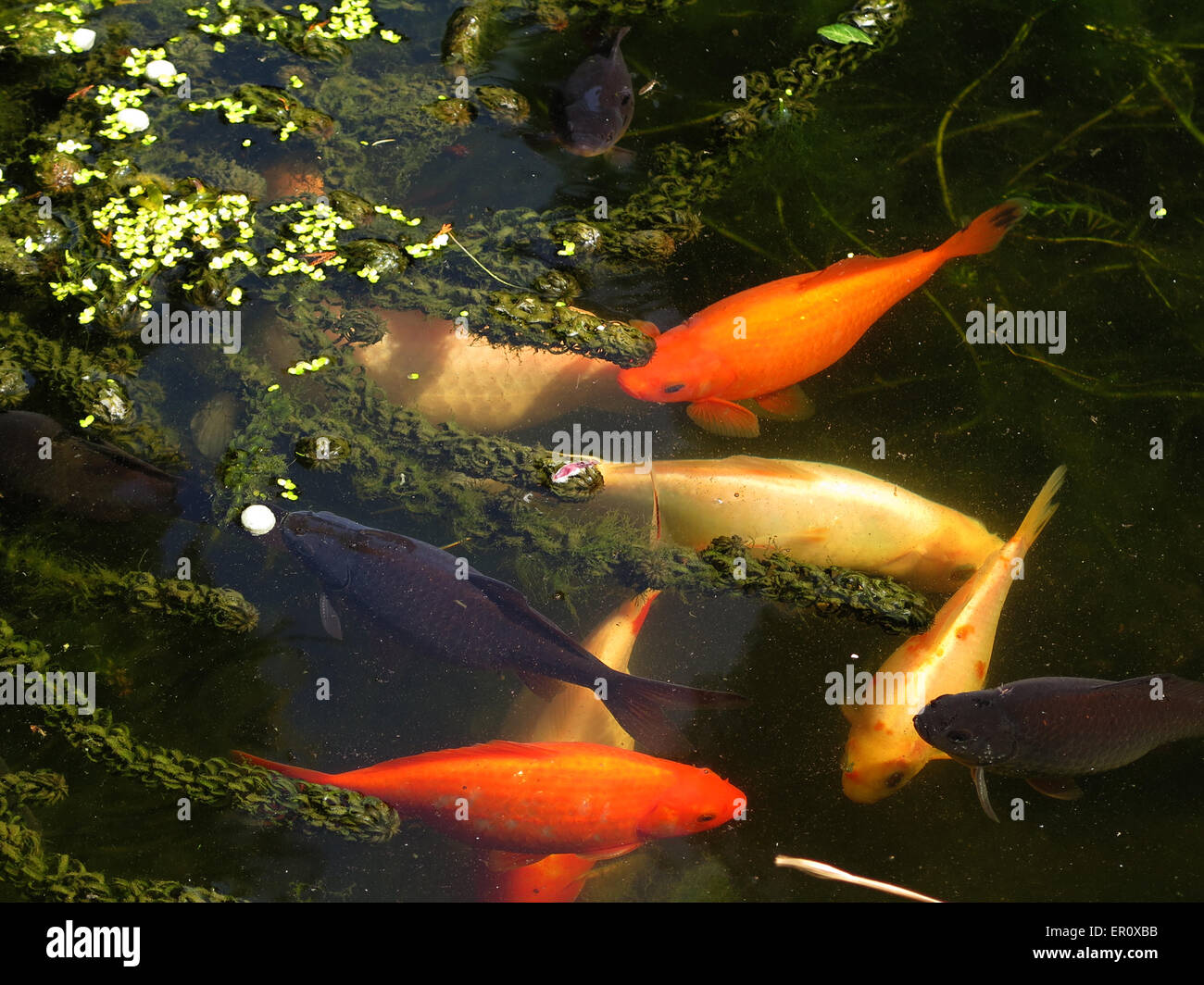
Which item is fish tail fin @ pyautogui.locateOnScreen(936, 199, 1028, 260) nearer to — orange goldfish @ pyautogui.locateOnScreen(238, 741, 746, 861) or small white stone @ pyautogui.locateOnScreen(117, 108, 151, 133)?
orange goldfish @ pyautogui.locateOnScreen(238, 741, 746, 861)

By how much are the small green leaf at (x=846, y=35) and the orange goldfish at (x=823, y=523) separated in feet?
9.56

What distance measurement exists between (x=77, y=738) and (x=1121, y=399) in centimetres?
516

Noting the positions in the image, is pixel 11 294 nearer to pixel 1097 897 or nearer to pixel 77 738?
pixel 77 738

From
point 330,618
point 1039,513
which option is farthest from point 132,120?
point 1039,513

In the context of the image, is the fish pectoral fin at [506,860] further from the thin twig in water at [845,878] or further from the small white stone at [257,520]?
the small white stone at [257,520]

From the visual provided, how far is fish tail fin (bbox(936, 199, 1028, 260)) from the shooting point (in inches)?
183

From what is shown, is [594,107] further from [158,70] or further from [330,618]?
[330,618]

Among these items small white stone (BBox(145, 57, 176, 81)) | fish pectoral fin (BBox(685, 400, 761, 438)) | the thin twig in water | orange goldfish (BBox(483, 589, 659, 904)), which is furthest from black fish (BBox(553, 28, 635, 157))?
the thin twig in water

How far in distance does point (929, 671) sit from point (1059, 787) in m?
0.71

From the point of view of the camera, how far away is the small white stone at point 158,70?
4887 mm

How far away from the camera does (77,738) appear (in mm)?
3680

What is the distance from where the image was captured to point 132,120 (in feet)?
15.5

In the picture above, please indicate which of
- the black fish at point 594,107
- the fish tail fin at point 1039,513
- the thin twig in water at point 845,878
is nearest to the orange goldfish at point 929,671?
the fish tail fin at point 1039,513

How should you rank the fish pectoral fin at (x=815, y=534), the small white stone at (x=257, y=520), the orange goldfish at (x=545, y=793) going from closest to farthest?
the orange goldfish at (x=545, y=793) → the small white stone at (x=257, y=520) → the fish pectoral fin at (x=815, y=534)
